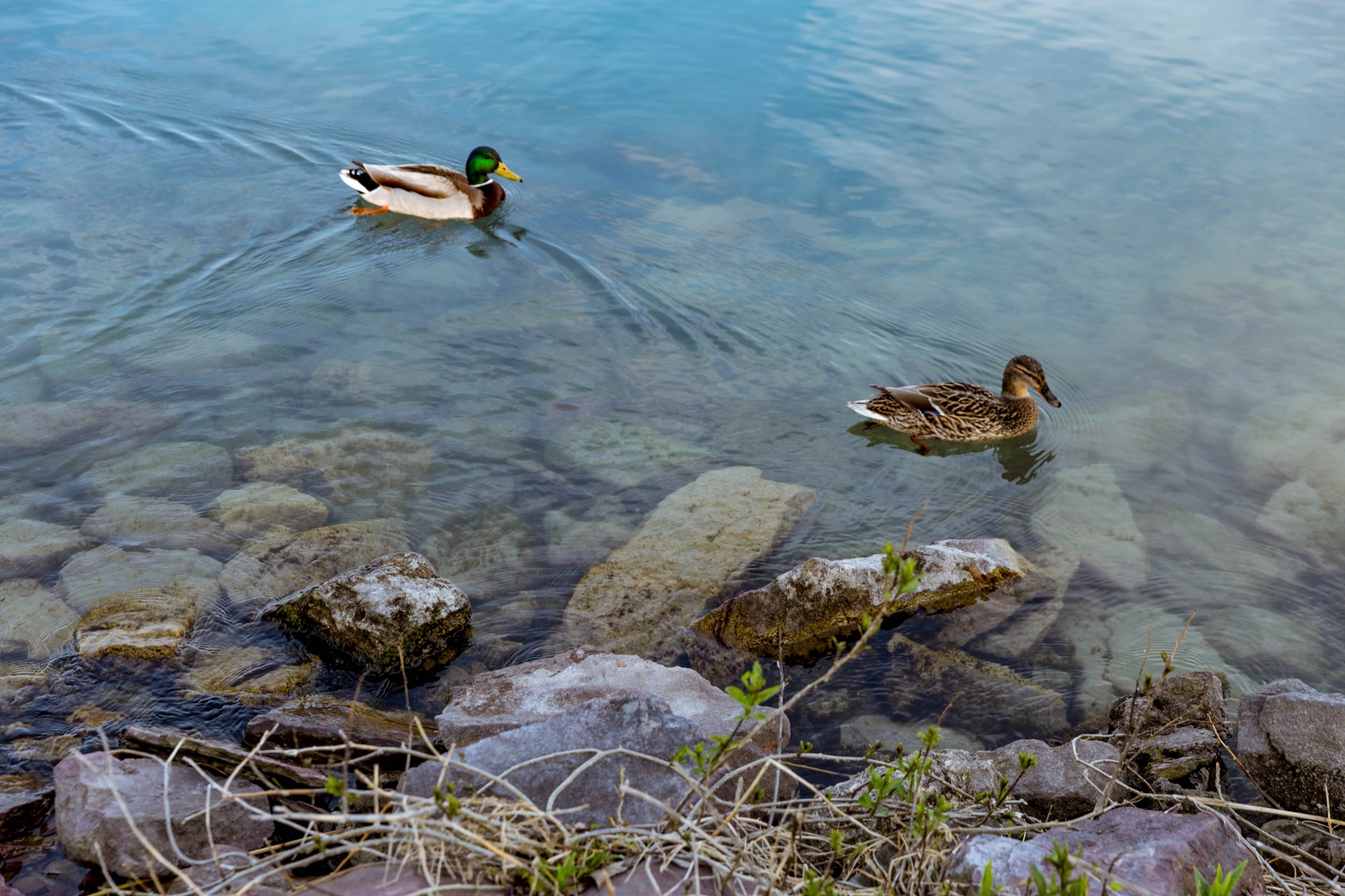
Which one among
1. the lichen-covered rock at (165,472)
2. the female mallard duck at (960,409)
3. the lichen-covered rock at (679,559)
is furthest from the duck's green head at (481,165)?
the lichen-covered rock at (679,559)

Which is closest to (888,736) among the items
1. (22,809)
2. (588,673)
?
(588,673)

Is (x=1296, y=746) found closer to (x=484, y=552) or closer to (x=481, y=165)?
(x=484, y=552)

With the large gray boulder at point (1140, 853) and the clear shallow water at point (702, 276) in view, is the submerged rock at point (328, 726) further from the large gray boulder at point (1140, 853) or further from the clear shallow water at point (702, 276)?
the large gray boulder at point (1140, 853)

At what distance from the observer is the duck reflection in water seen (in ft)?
20.5

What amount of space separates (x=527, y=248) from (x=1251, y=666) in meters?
6.50

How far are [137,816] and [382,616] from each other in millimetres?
1340

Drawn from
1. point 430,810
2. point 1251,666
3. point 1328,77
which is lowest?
point 1251,666

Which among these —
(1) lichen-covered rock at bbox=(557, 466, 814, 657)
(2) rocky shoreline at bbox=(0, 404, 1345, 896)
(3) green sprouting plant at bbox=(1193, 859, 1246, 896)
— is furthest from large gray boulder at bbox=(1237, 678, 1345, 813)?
(1) lichen-covered rock at bbox=(557, 466, 814, 657)

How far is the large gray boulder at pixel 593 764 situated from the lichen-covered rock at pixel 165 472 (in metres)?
3.24

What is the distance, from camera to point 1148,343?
7.30 metres

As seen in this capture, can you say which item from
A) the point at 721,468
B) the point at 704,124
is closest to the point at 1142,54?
the point at 704,124

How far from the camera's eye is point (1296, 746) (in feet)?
10.5

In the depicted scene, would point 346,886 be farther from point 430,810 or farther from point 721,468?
point 721,468

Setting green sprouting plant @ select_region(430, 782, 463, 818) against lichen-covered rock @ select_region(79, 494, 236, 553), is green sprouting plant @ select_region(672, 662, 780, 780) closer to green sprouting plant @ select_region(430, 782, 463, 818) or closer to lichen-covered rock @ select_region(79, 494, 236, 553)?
green sprouting plant @ select_region(430, 782, 463, 818)
